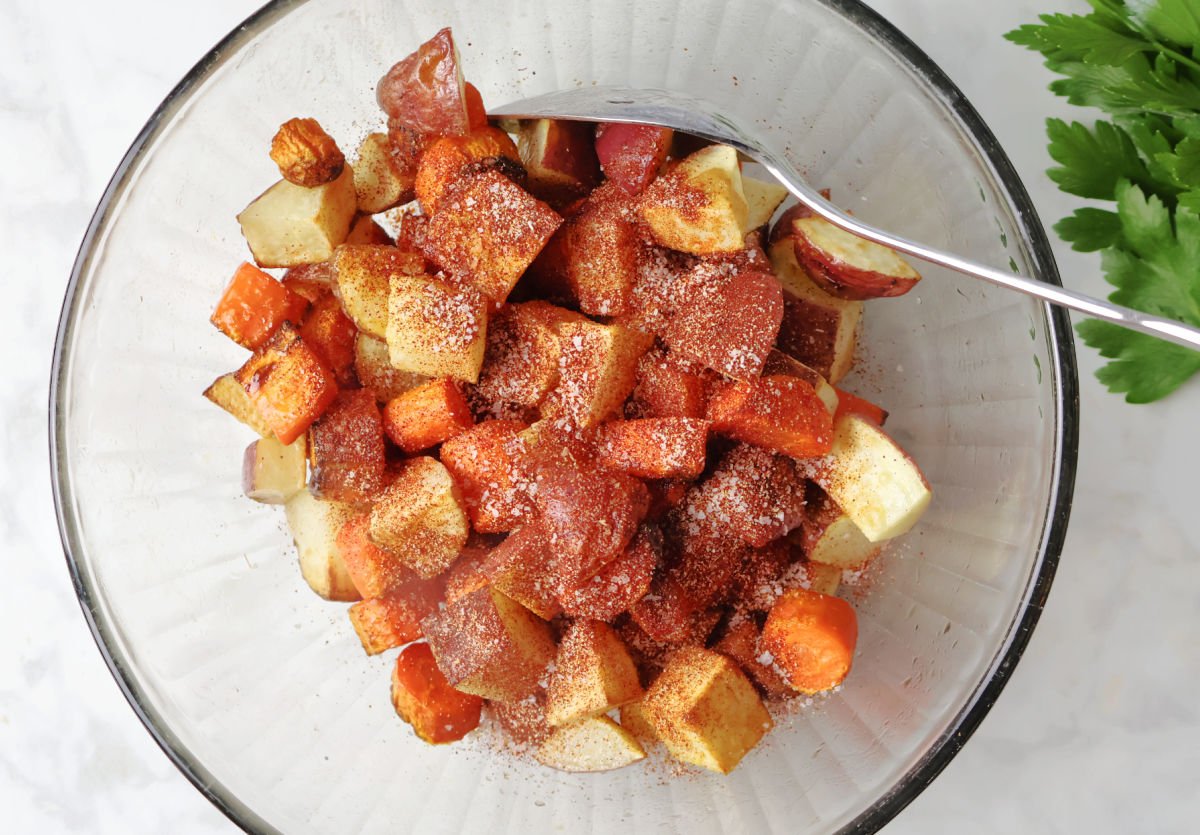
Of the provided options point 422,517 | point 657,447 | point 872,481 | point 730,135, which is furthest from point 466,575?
point 730,135

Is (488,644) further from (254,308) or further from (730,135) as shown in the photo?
(730,135)

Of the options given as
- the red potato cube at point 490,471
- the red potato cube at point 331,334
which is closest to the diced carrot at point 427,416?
the red potato cube at point 490,471

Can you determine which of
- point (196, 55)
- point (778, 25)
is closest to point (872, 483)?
point (778, 25)

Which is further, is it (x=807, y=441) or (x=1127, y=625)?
(x=1127, y=625)

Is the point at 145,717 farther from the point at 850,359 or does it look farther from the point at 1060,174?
the point at 1060,174

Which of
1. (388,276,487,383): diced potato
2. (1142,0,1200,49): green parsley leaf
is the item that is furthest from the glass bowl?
(388,276,487,383): diced potato

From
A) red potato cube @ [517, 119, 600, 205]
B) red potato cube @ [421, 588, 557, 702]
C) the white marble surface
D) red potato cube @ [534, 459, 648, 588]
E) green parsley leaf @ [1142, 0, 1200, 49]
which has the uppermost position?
red potato cube @ [517, 119, 600, 205]

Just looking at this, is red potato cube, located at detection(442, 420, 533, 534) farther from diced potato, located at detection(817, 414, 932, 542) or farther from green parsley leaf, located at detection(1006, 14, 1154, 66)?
green parsley leaf, located at detection(1006, 14, 1154, 66)
